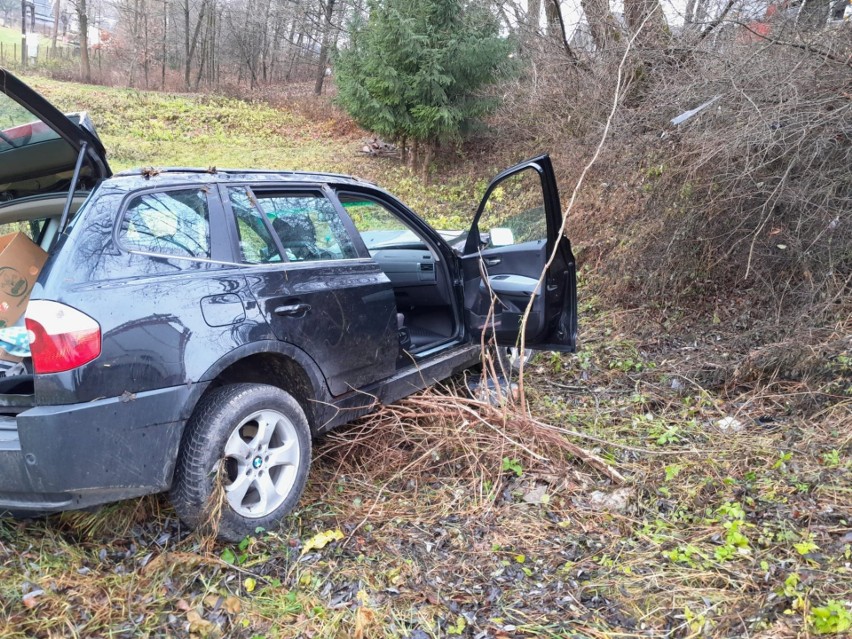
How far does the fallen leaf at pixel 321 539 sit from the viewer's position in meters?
3.14

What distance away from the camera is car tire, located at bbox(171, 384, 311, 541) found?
9.71 feet

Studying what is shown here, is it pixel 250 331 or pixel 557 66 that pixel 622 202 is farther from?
pixel 250 331

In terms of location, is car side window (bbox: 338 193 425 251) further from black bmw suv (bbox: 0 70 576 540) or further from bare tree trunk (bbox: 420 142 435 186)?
bare tree trunk (bbox: 420 142 435 186)

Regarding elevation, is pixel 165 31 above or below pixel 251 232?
above

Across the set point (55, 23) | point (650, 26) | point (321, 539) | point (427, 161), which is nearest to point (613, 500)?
point (321, 539)

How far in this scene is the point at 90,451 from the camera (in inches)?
105

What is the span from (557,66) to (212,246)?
27.1 ft

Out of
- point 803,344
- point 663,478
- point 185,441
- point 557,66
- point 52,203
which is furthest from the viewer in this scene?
point 557,66

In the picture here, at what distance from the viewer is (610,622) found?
2689 mm

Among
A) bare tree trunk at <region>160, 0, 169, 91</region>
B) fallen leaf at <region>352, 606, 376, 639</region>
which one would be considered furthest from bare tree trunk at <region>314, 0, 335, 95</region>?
fallen leaf at <region>352, 606, 376, 639</region>

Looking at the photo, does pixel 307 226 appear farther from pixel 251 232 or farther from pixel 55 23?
pixel 55 23

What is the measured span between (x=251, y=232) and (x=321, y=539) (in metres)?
1.64

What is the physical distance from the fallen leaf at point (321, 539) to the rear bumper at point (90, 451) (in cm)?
74

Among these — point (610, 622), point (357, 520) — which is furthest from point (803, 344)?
point (357, 520)
